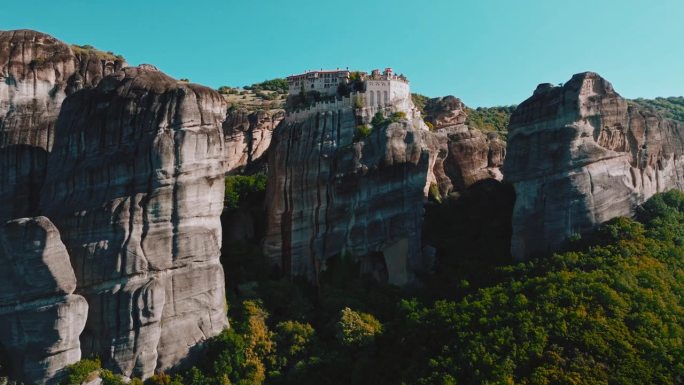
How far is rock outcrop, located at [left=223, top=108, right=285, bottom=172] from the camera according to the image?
202ft

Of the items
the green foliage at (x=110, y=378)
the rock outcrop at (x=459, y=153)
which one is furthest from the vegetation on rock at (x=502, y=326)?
the rock outcrop at (x=459, y=153)

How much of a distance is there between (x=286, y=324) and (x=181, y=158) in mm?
11665

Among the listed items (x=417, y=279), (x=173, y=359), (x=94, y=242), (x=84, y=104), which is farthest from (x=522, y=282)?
(x=84, y=104)

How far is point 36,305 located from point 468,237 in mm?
28666

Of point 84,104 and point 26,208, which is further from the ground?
point 84,104

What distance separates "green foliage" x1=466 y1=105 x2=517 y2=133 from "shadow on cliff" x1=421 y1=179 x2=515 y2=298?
30.2 meters

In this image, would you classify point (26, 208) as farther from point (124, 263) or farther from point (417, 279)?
point (417, 279)

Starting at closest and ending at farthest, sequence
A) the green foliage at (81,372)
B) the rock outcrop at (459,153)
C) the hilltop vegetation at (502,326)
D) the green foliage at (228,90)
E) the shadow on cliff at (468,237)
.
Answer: the hilltop vegetation at (502,326)
the green foliage at (81,372)
the shadow on cliff at (468,237)
the rock outcrop at (459,153)
the green foliage at (228,90)

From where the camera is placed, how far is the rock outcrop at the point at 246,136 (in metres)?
61.7

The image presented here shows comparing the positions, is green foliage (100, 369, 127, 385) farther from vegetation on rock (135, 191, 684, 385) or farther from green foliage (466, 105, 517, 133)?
green foliage (466, 105, 517, 133)

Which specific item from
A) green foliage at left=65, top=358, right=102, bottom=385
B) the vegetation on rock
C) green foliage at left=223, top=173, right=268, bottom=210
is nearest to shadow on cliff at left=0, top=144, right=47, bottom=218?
green foliage at left=65, top=358, right=102, bottom=385

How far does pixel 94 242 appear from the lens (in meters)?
33.7

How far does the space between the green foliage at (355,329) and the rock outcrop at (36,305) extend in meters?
14.2

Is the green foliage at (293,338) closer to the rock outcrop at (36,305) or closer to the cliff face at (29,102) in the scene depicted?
the rock outcrop at (36,305)
